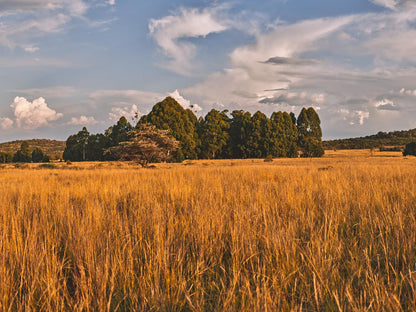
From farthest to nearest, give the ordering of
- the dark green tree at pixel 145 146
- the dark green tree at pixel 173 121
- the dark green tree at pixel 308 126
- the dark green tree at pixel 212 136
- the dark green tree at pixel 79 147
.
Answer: the dark green tree at pixel 79 147, the dark green tree at pixel 308 126, the dark green tree at pixel 212 136, the dark green tree at pixel 173 121, the dark green tree at pixel 145 146

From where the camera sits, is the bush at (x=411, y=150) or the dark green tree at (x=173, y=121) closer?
the dark green tree at (x=173, y=121)

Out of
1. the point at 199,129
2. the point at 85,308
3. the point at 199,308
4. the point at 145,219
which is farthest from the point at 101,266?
the point at 199,129

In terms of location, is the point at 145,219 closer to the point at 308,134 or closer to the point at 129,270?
the point at 129,270

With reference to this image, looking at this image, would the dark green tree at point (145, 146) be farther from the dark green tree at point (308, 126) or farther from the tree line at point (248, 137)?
the dark green tree at point (308, 126)

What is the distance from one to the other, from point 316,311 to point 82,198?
582cm

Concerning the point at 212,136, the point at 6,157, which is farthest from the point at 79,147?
the point at 212,136

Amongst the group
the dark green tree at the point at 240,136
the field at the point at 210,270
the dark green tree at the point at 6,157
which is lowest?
the field at the point at 210,270

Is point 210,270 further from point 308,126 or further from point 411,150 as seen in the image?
point 308,126

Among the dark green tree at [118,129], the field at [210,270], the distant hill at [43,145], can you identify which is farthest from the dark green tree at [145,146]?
the distant hill at [43,145]

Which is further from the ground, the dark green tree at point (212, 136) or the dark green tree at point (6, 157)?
the dark green tree at point (212, 136)

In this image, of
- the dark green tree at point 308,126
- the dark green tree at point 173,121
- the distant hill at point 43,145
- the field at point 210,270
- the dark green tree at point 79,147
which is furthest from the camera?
the distant hill at point 43,145

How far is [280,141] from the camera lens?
183ft

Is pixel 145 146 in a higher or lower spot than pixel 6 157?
higher

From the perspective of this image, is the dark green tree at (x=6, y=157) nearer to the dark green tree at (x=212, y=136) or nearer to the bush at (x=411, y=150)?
the dark green tree at (x=212, y=136)
